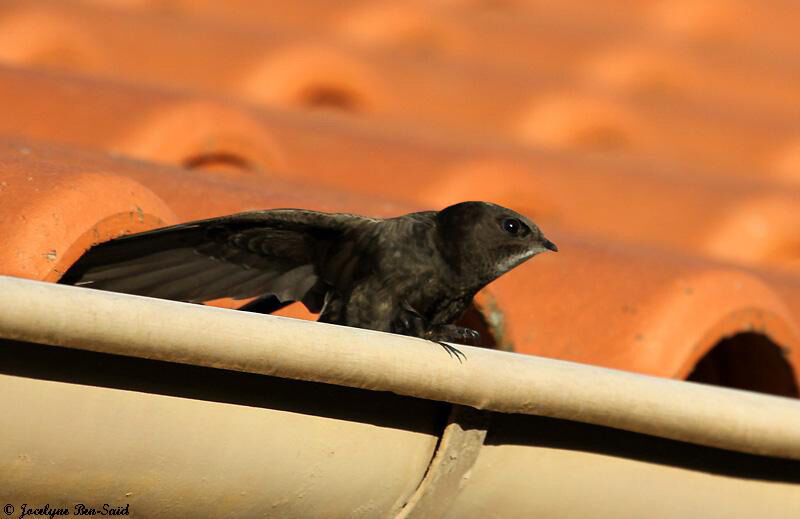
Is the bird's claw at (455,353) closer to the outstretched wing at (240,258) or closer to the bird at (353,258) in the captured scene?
the bird at (353,258)

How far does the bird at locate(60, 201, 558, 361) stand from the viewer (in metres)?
2.21

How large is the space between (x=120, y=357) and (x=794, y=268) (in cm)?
252

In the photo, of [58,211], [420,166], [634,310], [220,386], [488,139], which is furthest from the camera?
[488,139]

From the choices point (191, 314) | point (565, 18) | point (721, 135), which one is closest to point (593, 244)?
point (191, 314)

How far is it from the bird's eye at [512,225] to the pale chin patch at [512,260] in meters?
0.04

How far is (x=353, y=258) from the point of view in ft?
7.57

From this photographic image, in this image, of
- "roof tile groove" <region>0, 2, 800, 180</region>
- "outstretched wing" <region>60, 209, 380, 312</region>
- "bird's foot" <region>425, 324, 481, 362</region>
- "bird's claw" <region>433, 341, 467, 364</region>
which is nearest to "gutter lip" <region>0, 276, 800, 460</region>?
"bird's claw" <region>433, 341, 467, 364</region>

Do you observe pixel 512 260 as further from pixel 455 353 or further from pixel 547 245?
pixel 455 353

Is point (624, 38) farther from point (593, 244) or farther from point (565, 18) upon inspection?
point (593, 244)

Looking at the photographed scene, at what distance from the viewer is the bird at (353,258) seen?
2215mm

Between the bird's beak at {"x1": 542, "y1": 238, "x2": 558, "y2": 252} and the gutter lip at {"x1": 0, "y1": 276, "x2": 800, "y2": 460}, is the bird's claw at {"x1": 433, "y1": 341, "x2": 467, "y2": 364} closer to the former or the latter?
the gutter lip at {"x1": 0, "y1": 276, "x2": 800, "y2": 460}

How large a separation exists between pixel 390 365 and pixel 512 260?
0.56 metres

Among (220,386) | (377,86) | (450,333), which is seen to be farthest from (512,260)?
(377,86)

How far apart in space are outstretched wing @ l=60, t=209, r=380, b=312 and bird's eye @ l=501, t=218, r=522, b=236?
205mm
